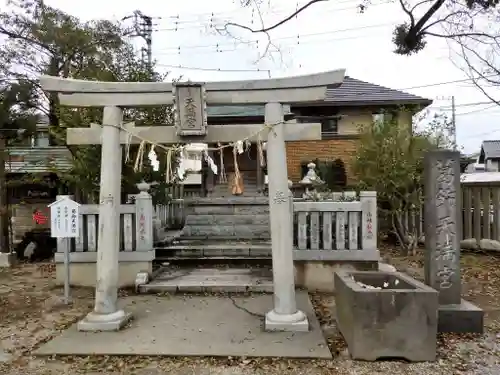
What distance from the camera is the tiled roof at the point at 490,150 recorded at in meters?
37.5

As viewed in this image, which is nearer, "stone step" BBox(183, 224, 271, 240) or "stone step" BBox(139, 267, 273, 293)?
"stone step" BBox(139, 267, 273, 293)

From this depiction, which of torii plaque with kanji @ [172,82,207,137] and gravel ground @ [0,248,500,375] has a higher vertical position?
torii plaque with kanji @ [172,82,207,137]

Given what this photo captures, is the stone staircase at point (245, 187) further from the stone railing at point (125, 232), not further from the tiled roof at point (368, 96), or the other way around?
the stone railing at point (125, 232)

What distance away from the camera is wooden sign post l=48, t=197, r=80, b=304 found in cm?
703

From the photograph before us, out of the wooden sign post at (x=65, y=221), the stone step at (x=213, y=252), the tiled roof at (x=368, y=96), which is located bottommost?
the stone step at (x=213, y=252)

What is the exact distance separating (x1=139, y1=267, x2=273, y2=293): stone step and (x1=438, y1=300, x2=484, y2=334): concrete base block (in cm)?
283

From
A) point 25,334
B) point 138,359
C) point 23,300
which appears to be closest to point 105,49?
point 23,300

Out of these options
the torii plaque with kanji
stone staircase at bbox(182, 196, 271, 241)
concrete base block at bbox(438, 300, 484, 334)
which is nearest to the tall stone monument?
concrete base block at bbox(438, 300, 484, 334)

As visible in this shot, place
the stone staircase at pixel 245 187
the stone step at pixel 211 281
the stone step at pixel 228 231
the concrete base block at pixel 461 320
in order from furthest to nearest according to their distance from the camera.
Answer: the stone staircase at pixel 245 187
the stone step at pixel 228 231
the stone step at pixel 211 281
the concrete base block at pixel 461 320

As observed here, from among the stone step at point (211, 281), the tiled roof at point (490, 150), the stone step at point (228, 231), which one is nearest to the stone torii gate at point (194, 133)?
the stone step at point (211, 281)

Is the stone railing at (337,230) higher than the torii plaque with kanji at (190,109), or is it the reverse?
the torii plaque with kanji at (190,109)

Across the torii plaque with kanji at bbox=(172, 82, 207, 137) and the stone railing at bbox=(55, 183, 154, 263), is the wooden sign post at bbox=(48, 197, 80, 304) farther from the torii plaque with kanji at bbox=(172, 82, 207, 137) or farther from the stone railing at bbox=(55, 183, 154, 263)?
the torii plaque with kanji at bbox=(172, 82, 207, 137)

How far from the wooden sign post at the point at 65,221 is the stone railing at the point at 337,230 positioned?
12.7 feet

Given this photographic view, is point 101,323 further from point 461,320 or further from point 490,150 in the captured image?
point 490,150
